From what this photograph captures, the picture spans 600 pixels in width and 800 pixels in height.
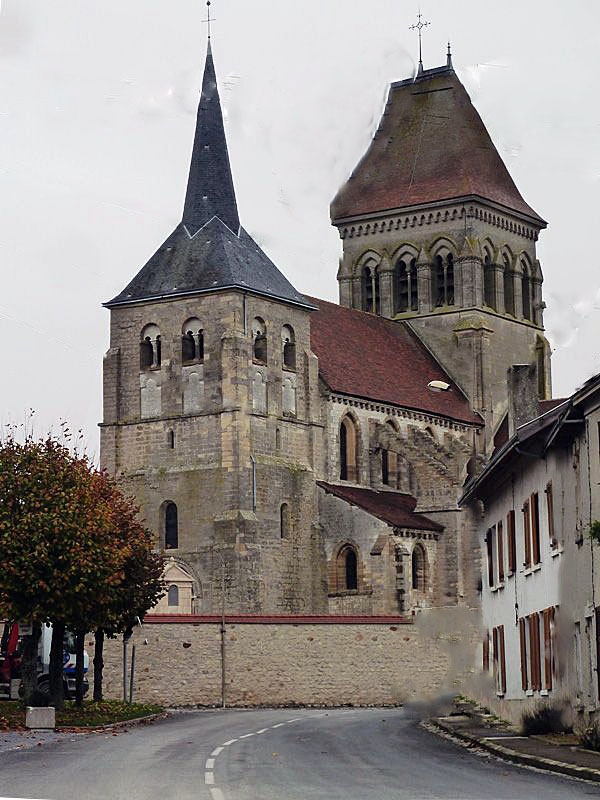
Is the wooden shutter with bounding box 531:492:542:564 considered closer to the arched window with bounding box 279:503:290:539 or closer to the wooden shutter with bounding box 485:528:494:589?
the wooden shutter with bounding box 485:528:494:589

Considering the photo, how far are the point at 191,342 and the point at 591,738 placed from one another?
45.6m

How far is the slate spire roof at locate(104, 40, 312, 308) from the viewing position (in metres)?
69.6

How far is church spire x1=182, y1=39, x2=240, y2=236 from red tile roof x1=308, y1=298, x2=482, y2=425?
25.3ft

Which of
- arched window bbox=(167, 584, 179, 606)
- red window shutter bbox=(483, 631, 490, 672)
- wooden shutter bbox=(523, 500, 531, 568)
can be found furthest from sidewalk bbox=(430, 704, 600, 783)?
arched window bbox=(167, 584, 179, 606)

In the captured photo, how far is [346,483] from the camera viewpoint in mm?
74125

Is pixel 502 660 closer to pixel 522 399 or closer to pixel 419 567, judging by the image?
pixel 522 399

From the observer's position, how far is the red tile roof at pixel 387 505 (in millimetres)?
70750

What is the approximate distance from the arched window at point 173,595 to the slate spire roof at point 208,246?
37.0 ft

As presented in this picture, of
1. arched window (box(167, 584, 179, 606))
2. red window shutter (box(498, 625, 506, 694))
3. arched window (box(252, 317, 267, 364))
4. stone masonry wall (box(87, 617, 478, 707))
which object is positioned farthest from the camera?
arched window (box(252, 317, 267, 364))

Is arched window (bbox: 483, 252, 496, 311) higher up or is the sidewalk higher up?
arched window (bbox: 483, 252, 496, 311)

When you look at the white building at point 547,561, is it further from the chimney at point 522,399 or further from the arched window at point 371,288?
the arched window at point 371,288

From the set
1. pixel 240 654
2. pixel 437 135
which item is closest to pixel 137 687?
pixel 240 654

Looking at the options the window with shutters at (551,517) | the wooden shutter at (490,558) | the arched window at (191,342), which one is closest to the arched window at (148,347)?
the arched window at (191,342)

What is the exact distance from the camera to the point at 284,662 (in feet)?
174
